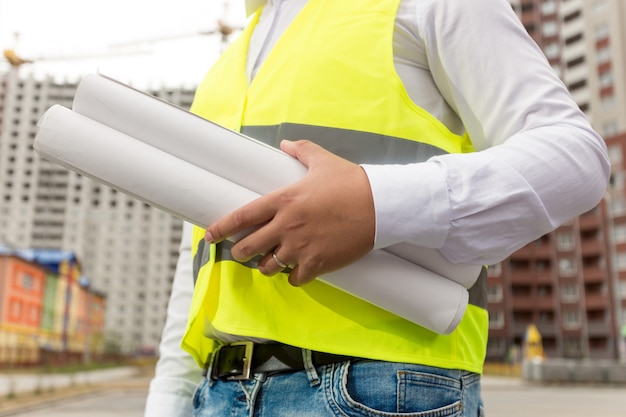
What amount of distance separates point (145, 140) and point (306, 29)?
0.83ft

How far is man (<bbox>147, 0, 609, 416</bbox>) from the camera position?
1.95 feet

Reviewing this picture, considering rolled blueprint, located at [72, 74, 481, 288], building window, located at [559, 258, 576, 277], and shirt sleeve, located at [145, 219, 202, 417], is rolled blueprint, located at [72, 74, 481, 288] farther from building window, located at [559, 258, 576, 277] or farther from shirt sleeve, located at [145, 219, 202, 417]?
building window, located at [559, 258, 576, 277]

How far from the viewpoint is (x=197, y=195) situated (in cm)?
62

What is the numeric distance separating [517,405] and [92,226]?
152 feet

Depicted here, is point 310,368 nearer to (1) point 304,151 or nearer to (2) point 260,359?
(2) point 260,359

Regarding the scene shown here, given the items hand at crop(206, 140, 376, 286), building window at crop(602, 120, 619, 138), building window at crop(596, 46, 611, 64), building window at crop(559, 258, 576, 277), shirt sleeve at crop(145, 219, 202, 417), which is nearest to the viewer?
hand at crop(206, 140, 376, 286)


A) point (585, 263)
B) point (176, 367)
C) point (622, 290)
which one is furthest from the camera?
point (585, 263)

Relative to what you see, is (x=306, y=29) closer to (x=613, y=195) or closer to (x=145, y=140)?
(x=145, y=140)

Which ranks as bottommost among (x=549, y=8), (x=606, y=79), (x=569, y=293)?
(x=569, y=293)

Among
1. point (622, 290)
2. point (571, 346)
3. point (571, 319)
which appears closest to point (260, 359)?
point (622, 290)

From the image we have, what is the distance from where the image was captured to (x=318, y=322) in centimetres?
66

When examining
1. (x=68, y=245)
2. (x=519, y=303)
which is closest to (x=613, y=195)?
(x=519, y=303)

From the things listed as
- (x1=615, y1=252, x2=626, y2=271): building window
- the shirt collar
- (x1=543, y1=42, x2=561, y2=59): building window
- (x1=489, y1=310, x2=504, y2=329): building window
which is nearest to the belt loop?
the shirt collar

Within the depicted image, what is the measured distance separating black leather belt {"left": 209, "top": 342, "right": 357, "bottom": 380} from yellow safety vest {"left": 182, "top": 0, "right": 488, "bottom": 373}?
0.07 ft
